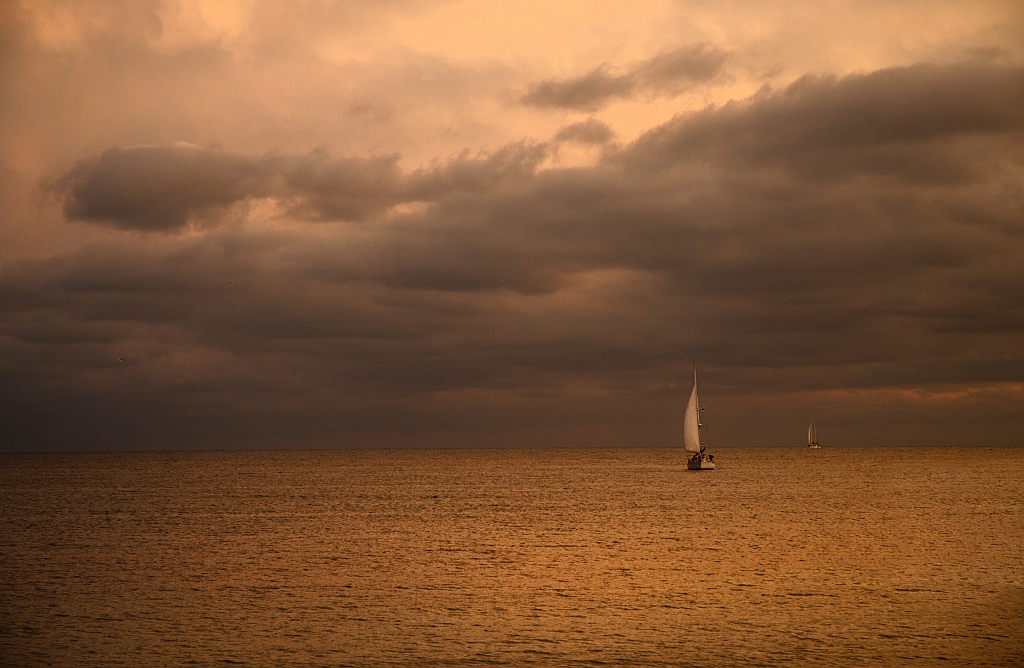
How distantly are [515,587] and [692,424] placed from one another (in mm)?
120039

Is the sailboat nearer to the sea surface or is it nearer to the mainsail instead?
the mainsail

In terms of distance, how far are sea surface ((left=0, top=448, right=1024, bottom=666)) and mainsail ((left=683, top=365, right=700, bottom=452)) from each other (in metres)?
55.7

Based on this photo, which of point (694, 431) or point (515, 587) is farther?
point (694, 431)

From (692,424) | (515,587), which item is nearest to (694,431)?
(692,424)

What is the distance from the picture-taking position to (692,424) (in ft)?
550

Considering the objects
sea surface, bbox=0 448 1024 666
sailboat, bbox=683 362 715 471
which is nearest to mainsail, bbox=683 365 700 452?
sailboat, bbox=683 362 715 471

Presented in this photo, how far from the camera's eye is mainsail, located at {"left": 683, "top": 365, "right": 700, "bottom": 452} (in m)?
161

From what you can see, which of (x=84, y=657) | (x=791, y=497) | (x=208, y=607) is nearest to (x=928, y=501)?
(x=791, y=497)

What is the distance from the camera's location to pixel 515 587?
51.7 meters

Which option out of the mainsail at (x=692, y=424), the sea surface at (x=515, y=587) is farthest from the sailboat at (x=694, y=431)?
the sea surface at (x=515, y=587)

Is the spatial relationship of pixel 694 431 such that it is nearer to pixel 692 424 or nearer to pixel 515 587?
pixel 692 424

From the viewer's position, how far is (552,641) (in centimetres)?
3881

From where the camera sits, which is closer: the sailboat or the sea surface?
the sea surface

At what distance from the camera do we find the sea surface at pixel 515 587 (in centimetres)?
3725
